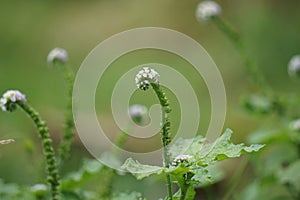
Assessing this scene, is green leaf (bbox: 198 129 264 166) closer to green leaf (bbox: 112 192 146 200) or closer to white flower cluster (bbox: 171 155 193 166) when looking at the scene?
white flower cluster (bbox: 171 155 193 166)

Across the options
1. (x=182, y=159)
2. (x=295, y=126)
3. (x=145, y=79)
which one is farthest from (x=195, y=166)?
(x=295, y=126)

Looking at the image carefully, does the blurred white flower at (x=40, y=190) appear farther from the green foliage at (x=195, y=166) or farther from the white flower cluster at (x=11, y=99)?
the green foliage at (x=195, y=166)

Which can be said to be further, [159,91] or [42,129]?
[42,129]

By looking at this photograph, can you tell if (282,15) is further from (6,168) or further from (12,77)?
(6,168)

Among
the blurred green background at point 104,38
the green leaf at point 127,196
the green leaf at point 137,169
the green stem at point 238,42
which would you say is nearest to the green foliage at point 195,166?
the green leaf at point 137,169

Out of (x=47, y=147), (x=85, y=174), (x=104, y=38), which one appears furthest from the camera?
(x=104, y=38)

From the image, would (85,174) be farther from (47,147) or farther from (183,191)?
(183,191)

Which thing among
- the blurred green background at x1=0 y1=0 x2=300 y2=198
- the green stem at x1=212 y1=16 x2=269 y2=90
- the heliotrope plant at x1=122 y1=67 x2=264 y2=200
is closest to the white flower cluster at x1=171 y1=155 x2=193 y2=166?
the heliotrope plant at x1=122 y1=67 x2=264 y2=200

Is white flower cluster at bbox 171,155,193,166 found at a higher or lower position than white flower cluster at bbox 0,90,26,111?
lower
